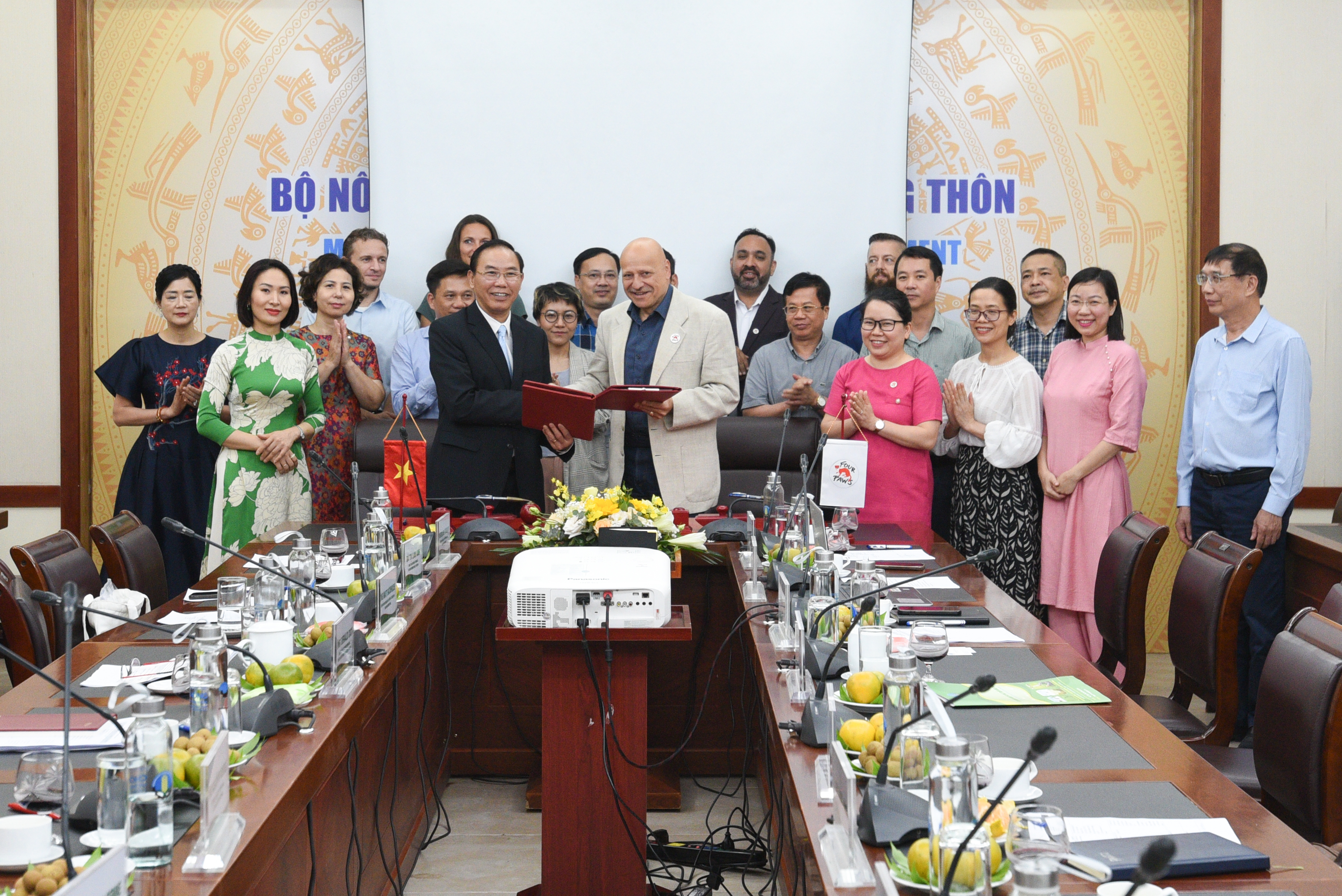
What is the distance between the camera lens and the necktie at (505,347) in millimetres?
Answer: 4082

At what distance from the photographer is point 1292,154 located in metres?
5.17

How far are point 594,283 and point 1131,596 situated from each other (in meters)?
2.81

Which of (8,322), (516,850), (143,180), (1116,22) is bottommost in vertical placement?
(516,850)

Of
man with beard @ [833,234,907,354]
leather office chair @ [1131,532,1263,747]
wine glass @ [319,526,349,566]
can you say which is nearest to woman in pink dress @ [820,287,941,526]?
man with beard @ [833,234,907,354]

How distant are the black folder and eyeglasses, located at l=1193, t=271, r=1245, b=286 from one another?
2.90 metres

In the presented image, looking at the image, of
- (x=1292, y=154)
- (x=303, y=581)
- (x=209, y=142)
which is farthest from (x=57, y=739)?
(x=1292, y=154)

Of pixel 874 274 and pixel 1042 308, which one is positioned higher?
pixel 874 274

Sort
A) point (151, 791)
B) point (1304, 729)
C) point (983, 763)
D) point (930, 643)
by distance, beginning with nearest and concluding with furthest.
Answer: point (151, 791)
point (983, 763)
point (1304, 729)
point (930, 643)

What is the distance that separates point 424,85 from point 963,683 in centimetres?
406

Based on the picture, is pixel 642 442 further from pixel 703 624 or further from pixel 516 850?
pixel 516 850

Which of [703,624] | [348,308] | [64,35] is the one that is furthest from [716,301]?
[64,35]

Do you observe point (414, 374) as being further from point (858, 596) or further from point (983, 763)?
point (983, 763)

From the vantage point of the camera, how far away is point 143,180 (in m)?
5.32

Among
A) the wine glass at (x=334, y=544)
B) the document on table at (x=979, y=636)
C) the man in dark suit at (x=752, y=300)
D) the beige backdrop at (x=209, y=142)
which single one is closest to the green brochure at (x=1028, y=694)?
the document on table at (x=979, y=636)
